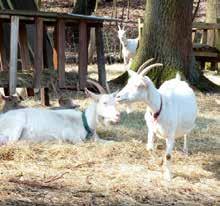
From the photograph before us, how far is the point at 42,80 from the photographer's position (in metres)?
7.94

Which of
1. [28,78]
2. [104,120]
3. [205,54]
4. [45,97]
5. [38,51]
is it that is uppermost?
[38,51]

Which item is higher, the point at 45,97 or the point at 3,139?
the point at 3,139

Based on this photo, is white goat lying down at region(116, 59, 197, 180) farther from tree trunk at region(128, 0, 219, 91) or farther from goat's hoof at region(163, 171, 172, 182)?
tree trunk at region(128, 0, 219, 91)

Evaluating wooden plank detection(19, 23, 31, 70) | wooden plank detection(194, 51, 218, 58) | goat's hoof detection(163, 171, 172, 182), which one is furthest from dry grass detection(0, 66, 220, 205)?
wooden plank detection(194, 51, 218, 58)

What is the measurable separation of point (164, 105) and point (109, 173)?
845 millimetres

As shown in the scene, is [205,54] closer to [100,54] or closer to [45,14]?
[100,54]

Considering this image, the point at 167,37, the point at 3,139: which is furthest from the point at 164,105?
the point at 167,37

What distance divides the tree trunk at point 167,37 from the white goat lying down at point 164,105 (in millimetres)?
4427

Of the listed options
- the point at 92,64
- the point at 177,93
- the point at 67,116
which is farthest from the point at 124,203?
the point at 92,64

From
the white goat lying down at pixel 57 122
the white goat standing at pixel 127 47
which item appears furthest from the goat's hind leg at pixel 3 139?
the white goat standing at pixel 127 47

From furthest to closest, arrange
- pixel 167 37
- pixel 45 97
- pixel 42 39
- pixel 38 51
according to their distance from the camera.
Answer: pixel 167 37 → pixel 45 97 → pixel 42 39 → pixel 38 51

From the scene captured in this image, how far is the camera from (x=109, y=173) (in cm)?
542

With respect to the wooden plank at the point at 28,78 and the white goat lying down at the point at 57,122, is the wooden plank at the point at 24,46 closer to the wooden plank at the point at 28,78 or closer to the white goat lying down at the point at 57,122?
the wooden plank at the point at 28,78

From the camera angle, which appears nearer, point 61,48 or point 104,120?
point 104,120
